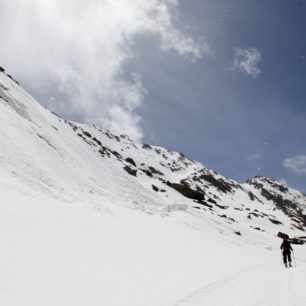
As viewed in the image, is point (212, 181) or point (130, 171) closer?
point (130, 171)

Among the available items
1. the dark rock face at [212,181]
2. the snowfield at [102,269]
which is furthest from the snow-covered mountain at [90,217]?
the dark rock face at [212,181]

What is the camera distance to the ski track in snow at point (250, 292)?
9.04 meters

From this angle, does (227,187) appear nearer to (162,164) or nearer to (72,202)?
(162,164)

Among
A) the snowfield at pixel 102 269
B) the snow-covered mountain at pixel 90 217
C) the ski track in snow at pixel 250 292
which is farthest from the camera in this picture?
the snow-covered mountain at pixel 90 217

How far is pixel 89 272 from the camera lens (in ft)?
36.3

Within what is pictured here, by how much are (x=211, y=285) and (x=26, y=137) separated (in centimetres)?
2857

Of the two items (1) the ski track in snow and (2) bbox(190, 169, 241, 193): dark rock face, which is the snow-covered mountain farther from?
(2) bbox(190, 169, 241, 193): dark rock face

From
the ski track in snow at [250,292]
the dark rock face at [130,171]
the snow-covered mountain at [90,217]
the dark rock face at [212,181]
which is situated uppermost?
the dark rock face at [212,181]

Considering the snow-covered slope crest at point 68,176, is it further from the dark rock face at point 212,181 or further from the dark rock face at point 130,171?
the dark rock face at point 212,181

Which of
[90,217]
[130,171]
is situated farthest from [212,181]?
[90,217]

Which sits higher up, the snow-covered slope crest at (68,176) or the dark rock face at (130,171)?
the dark rock face at (130,171)

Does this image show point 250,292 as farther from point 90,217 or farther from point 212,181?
point 212,181

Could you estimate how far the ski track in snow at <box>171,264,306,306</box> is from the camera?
356 inches

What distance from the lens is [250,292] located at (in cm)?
1064
